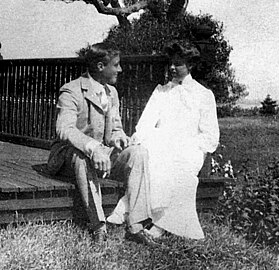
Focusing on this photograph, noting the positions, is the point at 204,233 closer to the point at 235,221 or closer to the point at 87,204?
the point at 235,221

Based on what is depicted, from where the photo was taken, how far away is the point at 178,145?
17.5 ft

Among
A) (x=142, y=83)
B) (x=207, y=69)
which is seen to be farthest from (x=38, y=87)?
(x=207, y=69)

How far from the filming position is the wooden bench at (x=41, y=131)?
4.92 m

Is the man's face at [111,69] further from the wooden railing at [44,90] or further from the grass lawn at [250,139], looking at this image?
the grass lawn at [250,139]

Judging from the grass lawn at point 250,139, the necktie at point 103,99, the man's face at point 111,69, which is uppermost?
the man's face at point 111,69

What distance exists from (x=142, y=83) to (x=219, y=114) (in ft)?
19.6

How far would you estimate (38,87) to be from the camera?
8.38 metres

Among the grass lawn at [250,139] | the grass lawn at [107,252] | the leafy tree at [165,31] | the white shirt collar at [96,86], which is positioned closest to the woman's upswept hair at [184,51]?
the white shirt collar at [96,86]

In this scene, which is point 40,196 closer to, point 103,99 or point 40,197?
point 40,197

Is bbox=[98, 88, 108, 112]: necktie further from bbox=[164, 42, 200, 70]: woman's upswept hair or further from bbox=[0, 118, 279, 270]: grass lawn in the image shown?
bbox=[0, 118, 279, 270]: grass lawn

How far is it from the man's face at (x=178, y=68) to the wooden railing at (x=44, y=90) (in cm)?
62

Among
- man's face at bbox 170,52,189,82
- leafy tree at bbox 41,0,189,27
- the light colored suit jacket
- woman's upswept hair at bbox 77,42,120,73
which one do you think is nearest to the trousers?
the light colored suit jacket

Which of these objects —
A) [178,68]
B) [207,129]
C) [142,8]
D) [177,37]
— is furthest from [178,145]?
[142,8]

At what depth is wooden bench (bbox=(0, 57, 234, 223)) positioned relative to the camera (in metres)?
4.92
